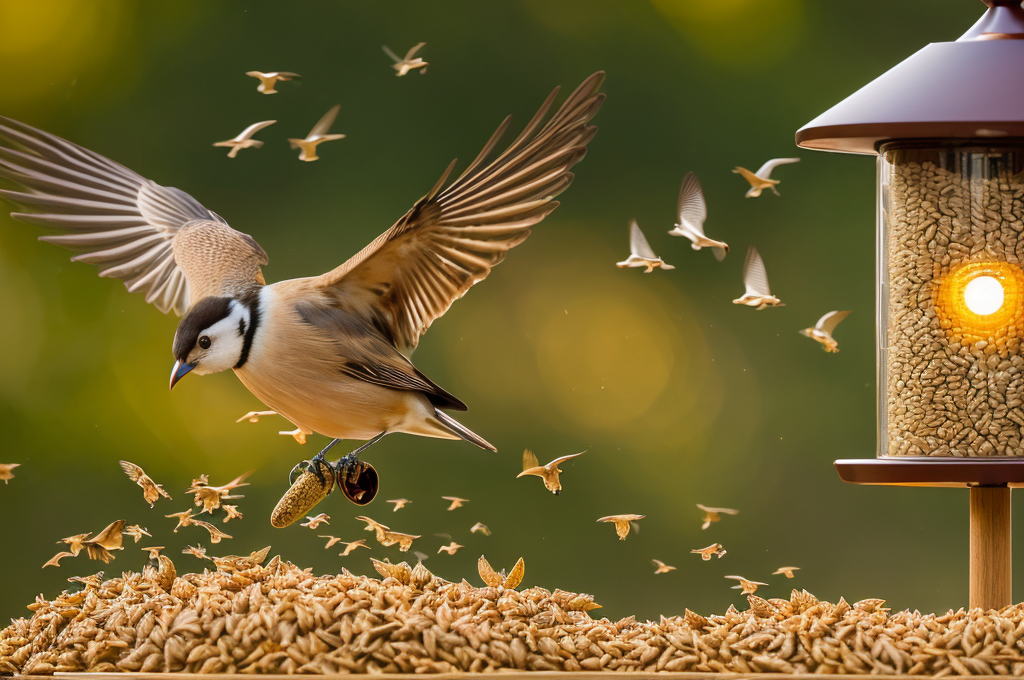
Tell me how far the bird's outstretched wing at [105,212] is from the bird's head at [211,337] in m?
0.31

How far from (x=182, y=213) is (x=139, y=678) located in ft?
3.62

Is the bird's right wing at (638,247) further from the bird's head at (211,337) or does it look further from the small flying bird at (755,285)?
the bird's head at (211,337)

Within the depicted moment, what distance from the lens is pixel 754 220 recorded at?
4605 mm

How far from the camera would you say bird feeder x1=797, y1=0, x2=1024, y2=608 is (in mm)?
2213

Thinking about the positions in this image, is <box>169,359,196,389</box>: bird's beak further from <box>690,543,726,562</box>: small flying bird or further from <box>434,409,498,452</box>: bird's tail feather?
<box>690,543,726,562</box>: small flying bird

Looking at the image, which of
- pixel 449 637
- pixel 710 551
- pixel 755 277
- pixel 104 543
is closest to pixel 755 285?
pixel 755 277

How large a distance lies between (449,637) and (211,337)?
729mm

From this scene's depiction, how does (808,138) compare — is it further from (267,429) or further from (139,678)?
(267,429)

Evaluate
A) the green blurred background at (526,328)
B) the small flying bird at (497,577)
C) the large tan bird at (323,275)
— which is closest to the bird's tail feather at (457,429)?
the large tan bird at (323,275)

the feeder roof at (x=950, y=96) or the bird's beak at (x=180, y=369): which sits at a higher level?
the feeder roof at (x=950, y=96)

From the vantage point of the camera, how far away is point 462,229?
7.61 ft

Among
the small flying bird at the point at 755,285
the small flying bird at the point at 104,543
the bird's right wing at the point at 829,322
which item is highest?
the small flying bird at the point at 755,285

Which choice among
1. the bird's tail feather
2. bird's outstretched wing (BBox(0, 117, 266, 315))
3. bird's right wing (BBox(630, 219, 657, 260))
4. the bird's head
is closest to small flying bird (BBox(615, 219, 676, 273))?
bird's right wing (BBox(630, 219, 657, 260))

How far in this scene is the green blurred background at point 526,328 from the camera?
4.34 meters
